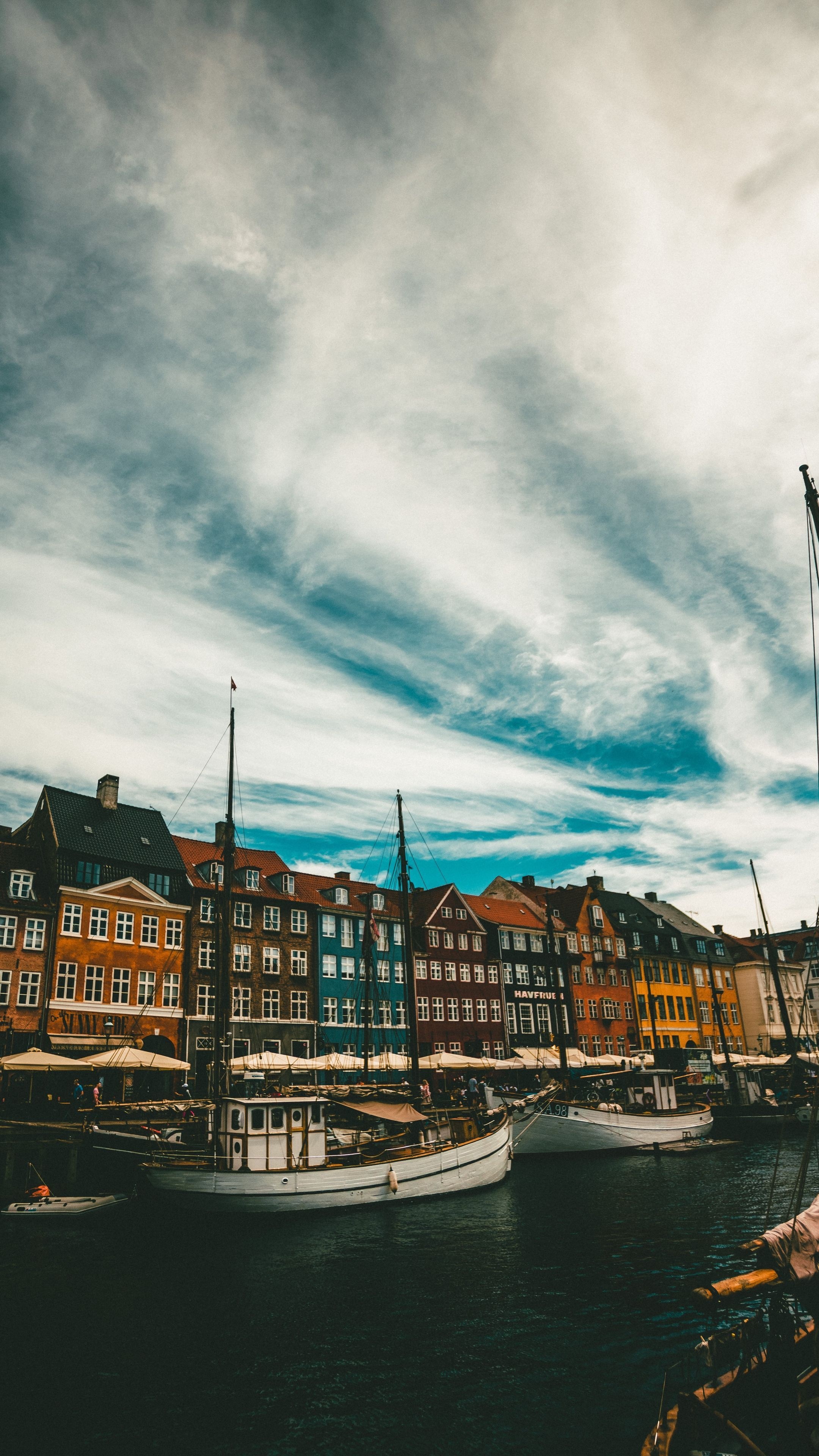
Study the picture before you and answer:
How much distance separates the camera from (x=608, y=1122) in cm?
4706

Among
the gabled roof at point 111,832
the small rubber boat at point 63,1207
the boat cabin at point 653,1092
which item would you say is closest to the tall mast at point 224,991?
the small rubber boat at point 63,1207

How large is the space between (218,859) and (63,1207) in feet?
95.4

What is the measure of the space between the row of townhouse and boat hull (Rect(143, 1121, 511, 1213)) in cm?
1188

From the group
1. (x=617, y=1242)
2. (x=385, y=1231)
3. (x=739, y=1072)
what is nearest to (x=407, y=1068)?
(x=385, y=1231)

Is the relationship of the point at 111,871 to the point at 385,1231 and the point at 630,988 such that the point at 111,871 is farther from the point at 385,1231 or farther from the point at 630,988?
the point at 630,988

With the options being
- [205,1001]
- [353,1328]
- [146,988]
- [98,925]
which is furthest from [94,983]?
[353,1328]

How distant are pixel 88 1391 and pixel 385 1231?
13877 mm

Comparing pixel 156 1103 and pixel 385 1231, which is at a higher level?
pixel 156 1103

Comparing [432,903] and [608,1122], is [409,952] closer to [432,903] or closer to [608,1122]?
[608,1122]

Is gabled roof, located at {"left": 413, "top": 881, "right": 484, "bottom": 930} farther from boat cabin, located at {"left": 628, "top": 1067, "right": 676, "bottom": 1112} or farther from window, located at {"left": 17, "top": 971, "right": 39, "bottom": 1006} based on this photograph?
window, located at {"left": 17, "top": 971, "right": 39, "bottom": 1006}

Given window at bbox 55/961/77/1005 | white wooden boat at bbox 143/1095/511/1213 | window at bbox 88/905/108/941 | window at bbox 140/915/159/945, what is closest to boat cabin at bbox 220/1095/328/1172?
white wooden boat at bbox 143/1095/511/1213

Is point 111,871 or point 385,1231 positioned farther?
point 111,871

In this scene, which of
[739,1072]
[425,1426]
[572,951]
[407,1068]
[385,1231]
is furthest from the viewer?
[572,951]

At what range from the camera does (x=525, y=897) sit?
89.2m
